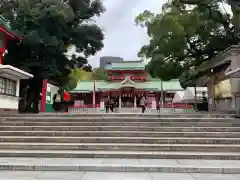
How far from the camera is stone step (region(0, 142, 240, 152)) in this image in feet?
31.4

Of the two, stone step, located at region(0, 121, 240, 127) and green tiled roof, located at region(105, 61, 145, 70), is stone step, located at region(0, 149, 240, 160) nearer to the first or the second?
stone step, located at region(0, 121, 240, 127)

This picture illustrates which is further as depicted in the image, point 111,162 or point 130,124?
point 130,124

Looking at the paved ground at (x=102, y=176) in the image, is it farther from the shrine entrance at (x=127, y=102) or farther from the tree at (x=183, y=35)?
the shrine entrance at (x=127, y=102)

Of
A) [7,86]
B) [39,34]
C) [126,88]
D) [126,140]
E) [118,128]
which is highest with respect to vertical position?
[39,34]

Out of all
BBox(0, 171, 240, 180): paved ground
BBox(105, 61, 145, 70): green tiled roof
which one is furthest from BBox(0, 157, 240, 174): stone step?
BBox(105, 61, 145, 70): green tiled roof

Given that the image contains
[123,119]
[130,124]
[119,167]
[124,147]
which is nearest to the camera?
[119,167]

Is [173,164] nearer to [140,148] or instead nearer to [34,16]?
[140,148]

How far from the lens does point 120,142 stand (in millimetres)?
10391

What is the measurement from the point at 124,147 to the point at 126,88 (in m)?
25.8

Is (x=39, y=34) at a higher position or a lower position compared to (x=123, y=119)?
higher

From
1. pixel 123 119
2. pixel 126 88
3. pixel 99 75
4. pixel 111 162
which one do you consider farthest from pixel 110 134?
pixel 99 75

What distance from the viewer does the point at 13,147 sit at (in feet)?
32.5

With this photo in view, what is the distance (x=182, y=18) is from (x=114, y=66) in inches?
859

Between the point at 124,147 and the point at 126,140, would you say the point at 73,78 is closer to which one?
the point at 126,140
